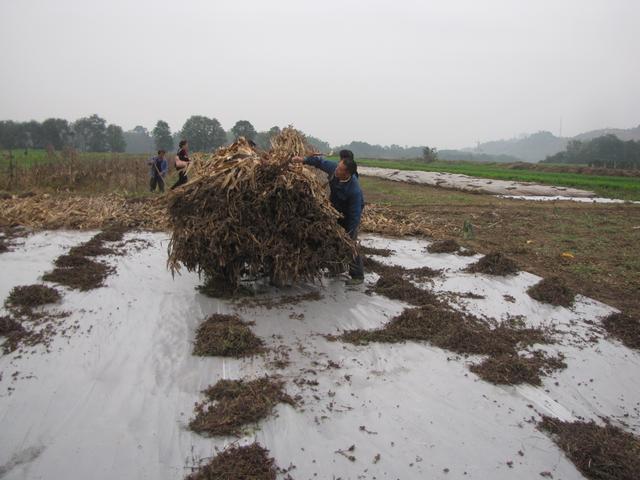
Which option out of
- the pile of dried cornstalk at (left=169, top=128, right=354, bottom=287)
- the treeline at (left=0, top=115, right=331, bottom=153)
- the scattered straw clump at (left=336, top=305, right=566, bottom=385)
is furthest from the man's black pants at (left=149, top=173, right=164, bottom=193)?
the treeline at (left=0, top=115, right=331, bottom=153)

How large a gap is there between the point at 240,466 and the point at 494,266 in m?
5.15

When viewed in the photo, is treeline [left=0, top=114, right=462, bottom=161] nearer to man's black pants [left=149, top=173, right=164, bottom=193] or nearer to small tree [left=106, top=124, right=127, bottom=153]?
small tree [left=106, top=124, right=127, bottom=153]

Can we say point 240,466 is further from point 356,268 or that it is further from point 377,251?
point 377,251

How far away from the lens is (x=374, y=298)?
537cm

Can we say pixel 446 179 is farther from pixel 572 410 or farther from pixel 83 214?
pixel 572 410

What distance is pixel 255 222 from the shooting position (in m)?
5.13

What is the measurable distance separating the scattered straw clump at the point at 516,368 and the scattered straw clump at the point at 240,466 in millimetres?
1959

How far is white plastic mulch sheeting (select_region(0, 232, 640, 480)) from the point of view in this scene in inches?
104

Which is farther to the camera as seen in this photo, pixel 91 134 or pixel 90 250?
pixel 91 134

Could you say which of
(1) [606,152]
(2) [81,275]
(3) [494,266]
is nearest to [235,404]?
(2) [81,275]

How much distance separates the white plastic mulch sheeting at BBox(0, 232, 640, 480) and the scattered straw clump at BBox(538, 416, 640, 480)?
0.09m

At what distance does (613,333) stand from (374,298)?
8.37ft

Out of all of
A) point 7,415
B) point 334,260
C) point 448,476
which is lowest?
point 448,476

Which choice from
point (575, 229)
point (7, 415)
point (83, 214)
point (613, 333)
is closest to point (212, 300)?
point (7, 415)
